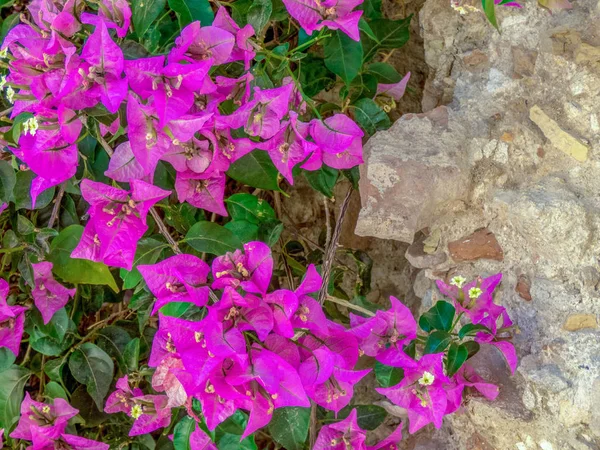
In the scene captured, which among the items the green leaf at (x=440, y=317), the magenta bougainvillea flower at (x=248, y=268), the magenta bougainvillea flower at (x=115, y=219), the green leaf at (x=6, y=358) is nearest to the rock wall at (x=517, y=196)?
the green leaf at (x=440, y=317)

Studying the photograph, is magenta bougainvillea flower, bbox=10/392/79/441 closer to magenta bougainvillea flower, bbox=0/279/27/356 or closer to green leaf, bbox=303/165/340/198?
magenta bougainvillea flower, bbox=0/279/27/356

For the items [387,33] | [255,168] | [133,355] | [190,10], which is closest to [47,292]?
[133,355]

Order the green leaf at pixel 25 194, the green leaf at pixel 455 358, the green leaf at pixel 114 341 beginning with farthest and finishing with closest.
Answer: the green leaf at pixel 114 341
the green leaf at pixel 25 194
the green leaf at pixel 455 358

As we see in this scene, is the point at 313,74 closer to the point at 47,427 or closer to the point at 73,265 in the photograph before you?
the point at 73,265

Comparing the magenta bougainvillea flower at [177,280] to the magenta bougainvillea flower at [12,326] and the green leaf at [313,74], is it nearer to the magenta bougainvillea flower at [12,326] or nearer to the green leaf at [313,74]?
the magenta bougainvillea flower at [12,326]

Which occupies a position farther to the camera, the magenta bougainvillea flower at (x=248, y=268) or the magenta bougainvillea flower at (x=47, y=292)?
the magenta bougainvillea flower at (x=47, y=292)

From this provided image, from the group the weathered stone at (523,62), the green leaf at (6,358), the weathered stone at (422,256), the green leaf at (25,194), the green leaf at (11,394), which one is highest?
the weathered stone at (523,62)

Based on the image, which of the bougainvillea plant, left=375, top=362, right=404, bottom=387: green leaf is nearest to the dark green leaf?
the bougainvillea plant
